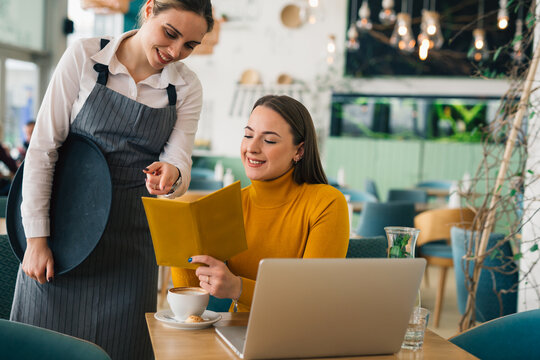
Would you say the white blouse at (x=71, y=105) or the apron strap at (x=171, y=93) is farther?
the apron strap at (x=171, y=93)

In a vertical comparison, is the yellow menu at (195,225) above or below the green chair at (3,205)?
above

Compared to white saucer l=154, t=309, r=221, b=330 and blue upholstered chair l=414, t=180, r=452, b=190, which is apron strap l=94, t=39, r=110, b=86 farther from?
blue upholstered chair l=414, t=180, r=452, b=190

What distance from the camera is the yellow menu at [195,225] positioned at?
1.21m

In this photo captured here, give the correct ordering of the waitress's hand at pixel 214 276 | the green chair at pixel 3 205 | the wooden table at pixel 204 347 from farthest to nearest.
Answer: the green chair at pixel 3 205 < the waitress's hand at pixel 214 276 < the wooden table at pixel 204 347

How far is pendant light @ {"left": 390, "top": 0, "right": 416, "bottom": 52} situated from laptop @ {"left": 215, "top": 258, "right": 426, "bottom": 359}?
5163 millimetres

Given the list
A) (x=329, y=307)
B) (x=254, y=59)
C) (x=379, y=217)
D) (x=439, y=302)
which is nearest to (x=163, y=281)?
(x=379, y=217)

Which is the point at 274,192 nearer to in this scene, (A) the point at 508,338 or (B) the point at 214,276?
(B) the point at 214,276

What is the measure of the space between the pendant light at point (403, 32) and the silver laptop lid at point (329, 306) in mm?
5167

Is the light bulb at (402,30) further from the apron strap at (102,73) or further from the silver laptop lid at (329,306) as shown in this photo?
the silver laptop lid at (329,306)

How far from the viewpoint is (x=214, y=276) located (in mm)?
1338

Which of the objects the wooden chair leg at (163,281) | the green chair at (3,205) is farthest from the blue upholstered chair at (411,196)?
the green chair at (3,205)

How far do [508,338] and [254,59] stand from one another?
26.9 ft

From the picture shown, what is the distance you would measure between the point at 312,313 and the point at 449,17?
8.35 metres

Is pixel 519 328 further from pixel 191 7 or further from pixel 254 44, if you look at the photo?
pixel 254 44
